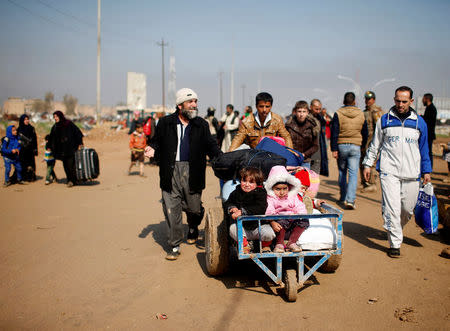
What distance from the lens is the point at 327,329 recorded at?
141 inches

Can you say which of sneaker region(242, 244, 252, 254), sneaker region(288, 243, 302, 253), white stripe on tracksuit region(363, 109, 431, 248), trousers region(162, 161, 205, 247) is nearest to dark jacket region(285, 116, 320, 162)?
white stripe on tracksuit region(363, 109, 431, 248)

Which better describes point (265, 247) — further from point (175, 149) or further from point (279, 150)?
point (175, 149)

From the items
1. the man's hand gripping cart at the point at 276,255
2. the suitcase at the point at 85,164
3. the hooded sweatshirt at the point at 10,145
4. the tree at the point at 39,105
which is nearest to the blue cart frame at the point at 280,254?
the man's hand gripping cart at the point at 276,255

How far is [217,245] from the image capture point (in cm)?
462

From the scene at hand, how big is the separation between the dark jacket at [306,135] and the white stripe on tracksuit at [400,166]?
1993 millimetres

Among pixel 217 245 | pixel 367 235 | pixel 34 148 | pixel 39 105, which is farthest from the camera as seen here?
pixel 39 105

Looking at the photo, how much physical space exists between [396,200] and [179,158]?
3041 mm

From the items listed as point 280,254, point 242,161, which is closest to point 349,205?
point 242,161

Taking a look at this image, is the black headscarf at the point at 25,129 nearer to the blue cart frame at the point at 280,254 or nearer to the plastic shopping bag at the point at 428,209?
the blue cart frame at the point at 280,254

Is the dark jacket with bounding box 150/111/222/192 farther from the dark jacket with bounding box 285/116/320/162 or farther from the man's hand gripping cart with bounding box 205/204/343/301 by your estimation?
the dark jacket with bounding box 285/116/320/162

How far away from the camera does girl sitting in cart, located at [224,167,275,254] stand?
4254mm

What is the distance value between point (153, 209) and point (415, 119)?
214 inches

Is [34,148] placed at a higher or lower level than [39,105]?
lower

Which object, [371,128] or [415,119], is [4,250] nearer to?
[415,119]
